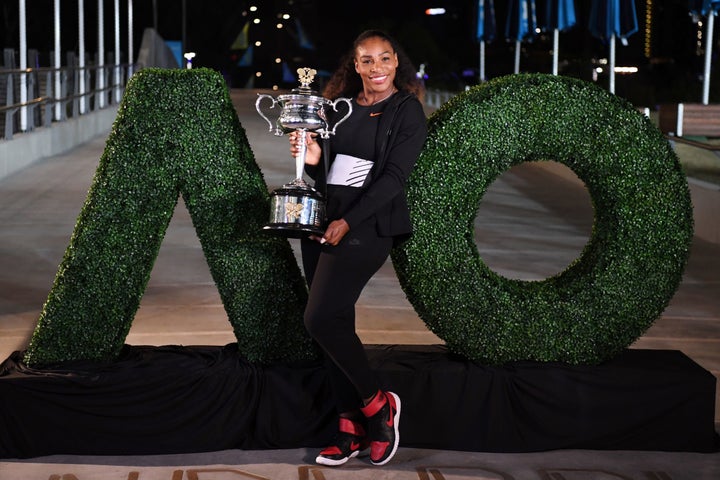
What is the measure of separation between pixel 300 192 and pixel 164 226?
1.02 metres

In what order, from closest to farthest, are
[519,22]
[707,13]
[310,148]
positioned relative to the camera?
[310,148] < [707,13] < [519,22]

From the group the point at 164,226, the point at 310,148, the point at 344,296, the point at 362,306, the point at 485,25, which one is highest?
the point at 485,25

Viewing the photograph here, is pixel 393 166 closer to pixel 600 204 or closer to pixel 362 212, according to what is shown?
pixel 362 212

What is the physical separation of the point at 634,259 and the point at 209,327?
10.6ft

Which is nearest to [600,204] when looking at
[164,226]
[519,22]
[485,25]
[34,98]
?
[164,226]

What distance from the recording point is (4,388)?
17.0 ft

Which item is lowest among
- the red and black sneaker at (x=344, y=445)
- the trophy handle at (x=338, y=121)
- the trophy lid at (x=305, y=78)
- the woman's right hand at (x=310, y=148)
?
the red and black sneaker at (x=344, y=445)

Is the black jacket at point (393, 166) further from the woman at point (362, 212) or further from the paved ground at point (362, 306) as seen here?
the paved ground at point (362, 306)

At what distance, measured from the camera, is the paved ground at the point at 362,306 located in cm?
505

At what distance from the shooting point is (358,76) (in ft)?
16.8

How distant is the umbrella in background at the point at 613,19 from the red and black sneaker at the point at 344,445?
54.6 feet

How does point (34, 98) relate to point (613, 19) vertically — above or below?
below

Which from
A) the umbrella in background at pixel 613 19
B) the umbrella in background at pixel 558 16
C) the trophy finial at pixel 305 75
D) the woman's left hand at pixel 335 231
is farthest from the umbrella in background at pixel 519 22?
the woman's left hand at pixel 335 231

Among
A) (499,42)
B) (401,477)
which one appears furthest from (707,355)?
(499,42)
